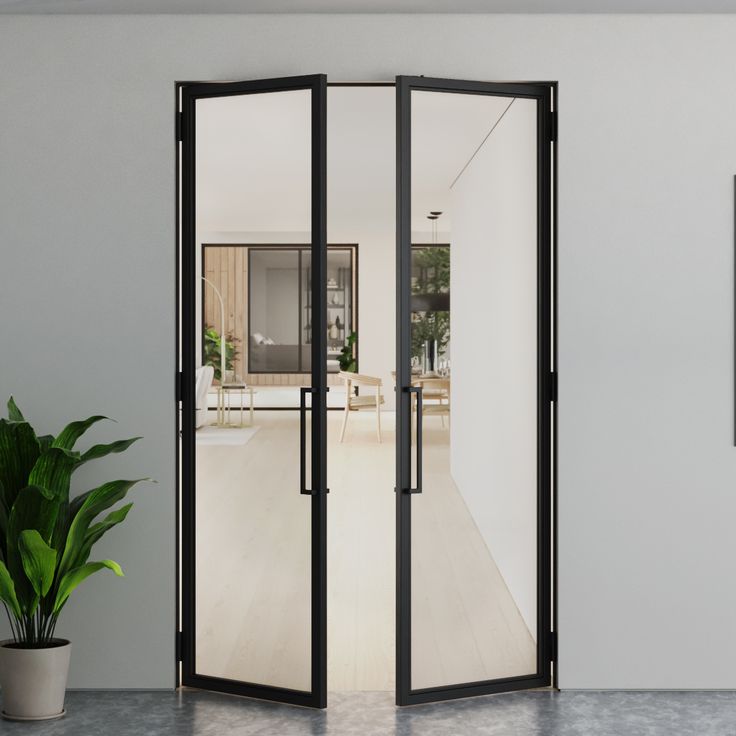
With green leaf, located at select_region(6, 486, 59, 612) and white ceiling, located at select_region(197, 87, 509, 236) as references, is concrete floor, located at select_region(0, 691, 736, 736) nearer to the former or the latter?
green leaf, located at select_region(6, 486, 59, 612)

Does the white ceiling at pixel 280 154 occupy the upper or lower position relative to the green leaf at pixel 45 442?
upper

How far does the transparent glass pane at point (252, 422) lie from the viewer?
10.8ft

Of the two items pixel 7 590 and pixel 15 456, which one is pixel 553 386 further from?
pixel 7 590

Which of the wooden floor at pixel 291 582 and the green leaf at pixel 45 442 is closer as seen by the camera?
the green leaf at pixel 45 442

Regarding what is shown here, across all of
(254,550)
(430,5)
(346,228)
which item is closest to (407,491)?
(254,550)

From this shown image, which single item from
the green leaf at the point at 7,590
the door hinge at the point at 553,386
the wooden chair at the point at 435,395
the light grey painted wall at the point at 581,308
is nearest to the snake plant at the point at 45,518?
the green leaf at the point at 7,590

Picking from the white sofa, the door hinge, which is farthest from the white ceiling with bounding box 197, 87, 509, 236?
the door hinge

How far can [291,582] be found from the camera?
3322 millimetres

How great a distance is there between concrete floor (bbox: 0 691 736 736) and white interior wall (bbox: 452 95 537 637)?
1.21 feet

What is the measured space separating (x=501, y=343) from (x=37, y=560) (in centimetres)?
218

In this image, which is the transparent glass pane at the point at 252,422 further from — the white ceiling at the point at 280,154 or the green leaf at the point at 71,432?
the green leaf at the point at 71,432

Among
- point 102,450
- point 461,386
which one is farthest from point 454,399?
point 102,450

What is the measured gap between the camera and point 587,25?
3.37 metres

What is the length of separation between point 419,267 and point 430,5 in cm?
98
